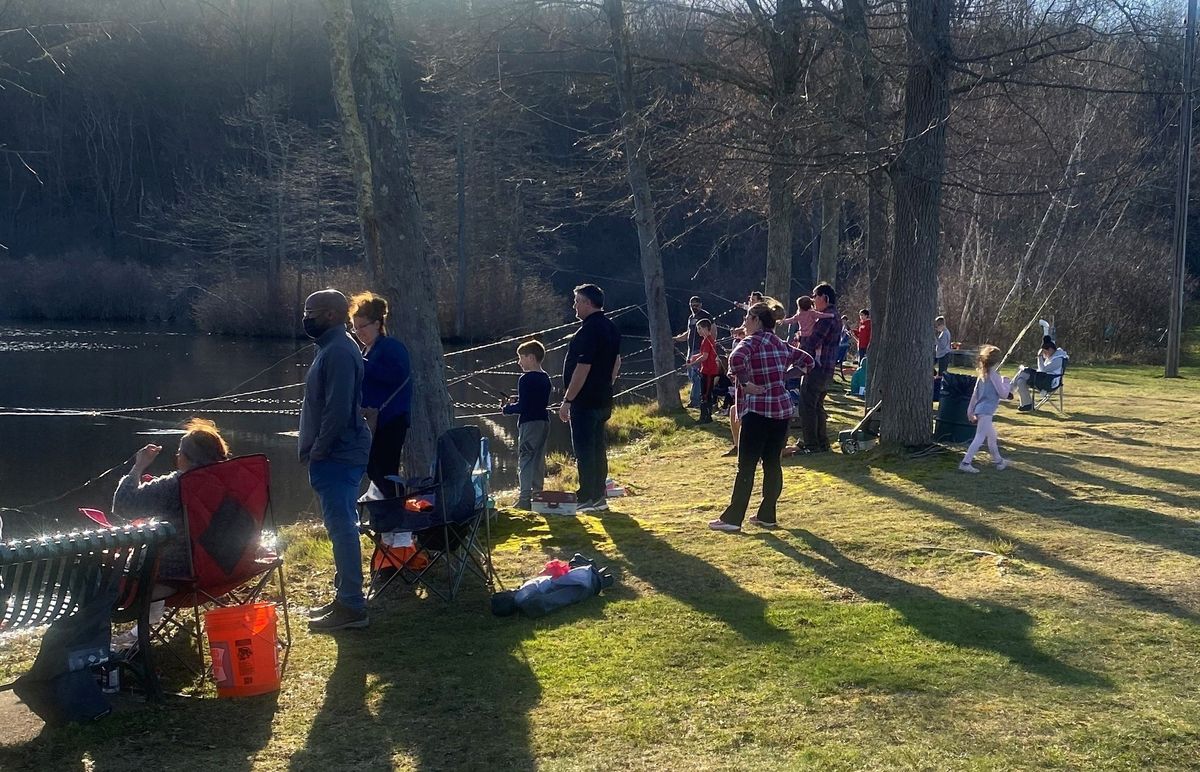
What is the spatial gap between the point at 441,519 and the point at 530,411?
337 cm

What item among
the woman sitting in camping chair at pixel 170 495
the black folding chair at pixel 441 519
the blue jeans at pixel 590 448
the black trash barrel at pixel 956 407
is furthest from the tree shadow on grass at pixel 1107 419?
the woman sitting in camping chair at pixel 170 495

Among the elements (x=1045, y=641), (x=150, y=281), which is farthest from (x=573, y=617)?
(x=150, y=281)

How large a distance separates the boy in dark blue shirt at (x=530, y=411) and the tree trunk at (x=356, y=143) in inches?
57.5

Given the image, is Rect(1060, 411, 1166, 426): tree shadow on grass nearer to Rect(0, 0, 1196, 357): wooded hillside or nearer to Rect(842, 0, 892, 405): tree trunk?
Rect(0, 0, 1196, 357): wooded hillside

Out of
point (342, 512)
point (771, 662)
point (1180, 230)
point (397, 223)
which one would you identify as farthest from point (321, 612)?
point (1180, 230)

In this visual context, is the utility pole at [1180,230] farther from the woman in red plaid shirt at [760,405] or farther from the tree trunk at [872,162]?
the woman in red plaid shirt at [760,405]

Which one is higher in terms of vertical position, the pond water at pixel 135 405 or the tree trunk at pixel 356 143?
the tree trunk at pixel 356 143

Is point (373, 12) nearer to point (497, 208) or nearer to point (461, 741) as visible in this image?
point (461, 741)

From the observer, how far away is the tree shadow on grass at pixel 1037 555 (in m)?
6.01

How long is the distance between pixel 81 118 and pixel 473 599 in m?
62.3

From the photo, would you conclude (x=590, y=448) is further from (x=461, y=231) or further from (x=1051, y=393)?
(x=461, y=231)

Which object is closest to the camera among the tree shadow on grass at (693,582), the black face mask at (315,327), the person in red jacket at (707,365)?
the black face mask at (315,327)

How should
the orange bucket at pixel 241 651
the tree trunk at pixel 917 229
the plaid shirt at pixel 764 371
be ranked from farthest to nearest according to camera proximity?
the tree trunk at pixel 917 229
the plaid shirt at pixel 764 371
the orange bucket at pixel 241 651

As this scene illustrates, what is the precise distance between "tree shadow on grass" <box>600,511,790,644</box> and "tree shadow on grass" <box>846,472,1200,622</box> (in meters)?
1.91
